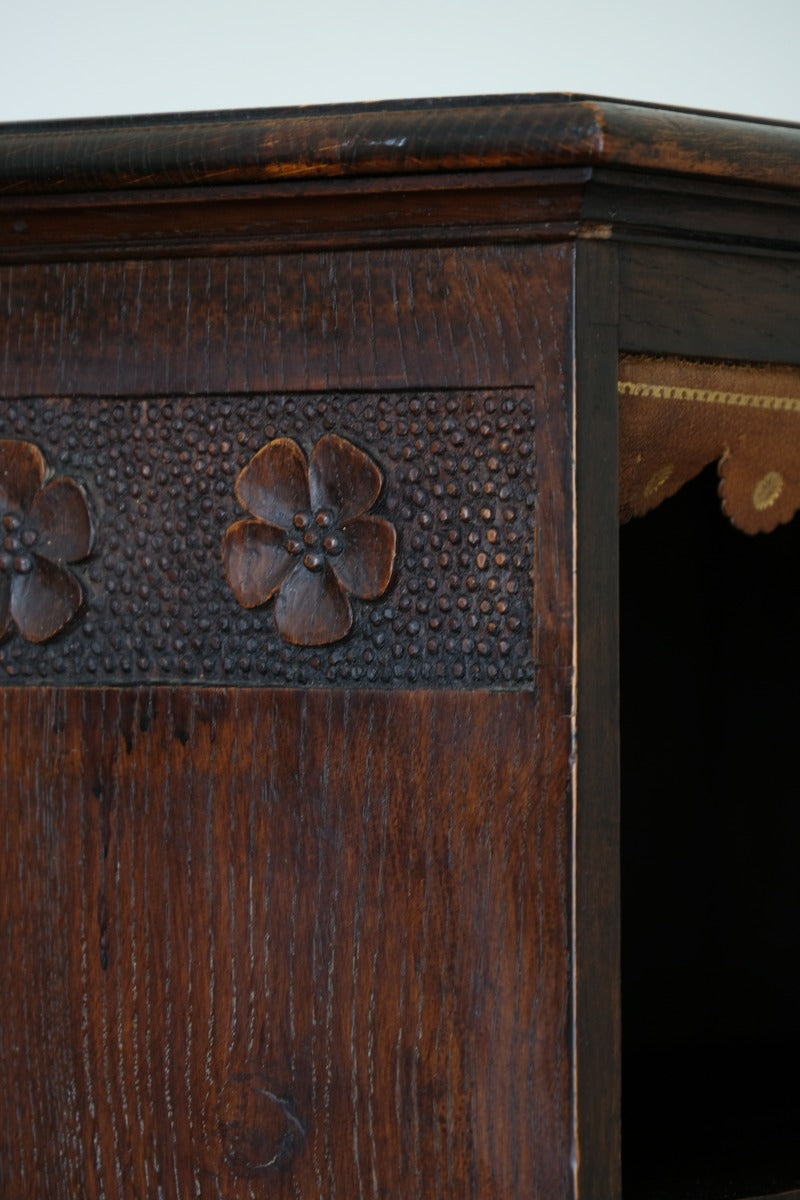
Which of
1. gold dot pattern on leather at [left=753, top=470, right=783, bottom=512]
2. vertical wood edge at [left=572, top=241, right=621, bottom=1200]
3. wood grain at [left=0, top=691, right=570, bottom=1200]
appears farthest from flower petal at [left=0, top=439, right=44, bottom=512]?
gold dot pattern on leather at [left=753, top=470, right=783, bottom=512]

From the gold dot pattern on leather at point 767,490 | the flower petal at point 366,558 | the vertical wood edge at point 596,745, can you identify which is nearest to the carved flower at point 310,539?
the flower petal at point 366,558

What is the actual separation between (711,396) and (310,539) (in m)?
0.25

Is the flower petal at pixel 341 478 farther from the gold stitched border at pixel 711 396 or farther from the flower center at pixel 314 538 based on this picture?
the gold stitched border at pixel 711 396

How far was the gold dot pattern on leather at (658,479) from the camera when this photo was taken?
0.81m

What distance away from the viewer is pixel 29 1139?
79 centimetres

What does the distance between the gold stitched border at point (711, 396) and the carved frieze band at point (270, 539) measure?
0.24 feet

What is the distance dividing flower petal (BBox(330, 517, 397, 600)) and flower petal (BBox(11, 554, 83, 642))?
161mm

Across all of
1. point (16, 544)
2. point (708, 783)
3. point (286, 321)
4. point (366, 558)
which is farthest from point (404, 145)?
point (708, 783)

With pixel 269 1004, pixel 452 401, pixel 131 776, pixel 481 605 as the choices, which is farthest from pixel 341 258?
pixel 269 1004

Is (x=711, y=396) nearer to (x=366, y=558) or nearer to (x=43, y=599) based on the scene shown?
(x=366, y=558)

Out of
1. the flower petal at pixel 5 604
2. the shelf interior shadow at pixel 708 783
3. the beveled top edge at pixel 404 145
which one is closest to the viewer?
the beveled top edge at pixel 404 145

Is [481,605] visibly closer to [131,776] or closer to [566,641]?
[566,641]

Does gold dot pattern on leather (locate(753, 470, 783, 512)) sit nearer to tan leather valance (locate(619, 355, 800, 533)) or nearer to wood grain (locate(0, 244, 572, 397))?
tan leather valance (locate(619, 355, 800, 533))

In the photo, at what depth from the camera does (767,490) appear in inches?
33.3
